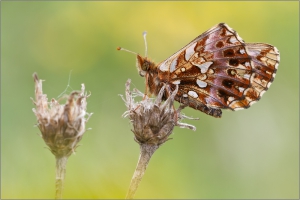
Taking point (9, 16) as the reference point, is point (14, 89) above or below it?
below

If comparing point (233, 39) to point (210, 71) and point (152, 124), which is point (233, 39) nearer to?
point (210, 71)

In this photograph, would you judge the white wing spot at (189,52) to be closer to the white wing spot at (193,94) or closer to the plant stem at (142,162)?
the white wing spot at (193,94)

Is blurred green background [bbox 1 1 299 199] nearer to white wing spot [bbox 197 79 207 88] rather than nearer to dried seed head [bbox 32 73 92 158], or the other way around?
white wing spot [bbox 197 79 207 88]

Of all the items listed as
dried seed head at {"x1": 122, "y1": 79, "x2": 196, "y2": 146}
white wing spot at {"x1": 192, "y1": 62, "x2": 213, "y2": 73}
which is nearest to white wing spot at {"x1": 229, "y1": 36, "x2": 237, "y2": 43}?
white wing spot at {"x1": 192, "y1": 62, "x2": 213, "y2": 73}

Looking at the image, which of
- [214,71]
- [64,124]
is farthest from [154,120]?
[214,71]

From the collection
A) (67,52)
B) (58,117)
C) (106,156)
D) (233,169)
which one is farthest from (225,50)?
(67,52)

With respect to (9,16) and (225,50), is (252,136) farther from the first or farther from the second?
(9,16)
